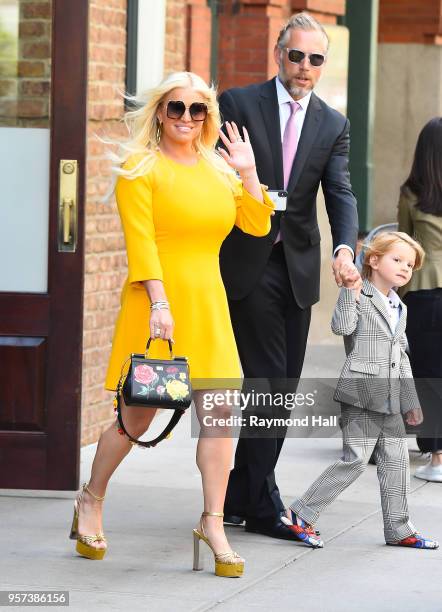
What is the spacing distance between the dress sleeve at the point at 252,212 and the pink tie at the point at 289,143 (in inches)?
18.7

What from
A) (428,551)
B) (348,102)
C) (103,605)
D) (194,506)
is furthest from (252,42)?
(103,605)

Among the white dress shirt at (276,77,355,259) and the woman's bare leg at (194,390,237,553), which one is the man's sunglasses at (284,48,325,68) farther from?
the woman's bare leg at (194,390,237,553)

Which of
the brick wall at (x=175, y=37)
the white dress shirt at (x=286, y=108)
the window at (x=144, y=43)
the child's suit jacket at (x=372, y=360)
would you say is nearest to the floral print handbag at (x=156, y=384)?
the child's suit jacket at (x=372, y=360)

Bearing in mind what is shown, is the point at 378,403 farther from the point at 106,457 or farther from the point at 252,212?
the point at 106,457

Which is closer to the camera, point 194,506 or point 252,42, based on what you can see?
point 194,506

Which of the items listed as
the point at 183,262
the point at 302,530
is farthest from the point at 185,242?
the point at 302,530

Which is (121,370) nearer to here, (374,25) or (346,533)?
(346,533)

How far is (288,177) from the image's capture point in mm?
6441

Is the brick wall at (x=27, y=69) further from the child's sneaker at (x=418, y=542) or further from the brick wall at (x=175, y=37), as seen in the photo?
the child's sneaker at (x=418, y=542)

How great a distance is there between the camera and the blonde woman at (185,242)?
18.7 ft

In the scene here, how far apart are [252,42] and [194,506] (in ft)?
18.0

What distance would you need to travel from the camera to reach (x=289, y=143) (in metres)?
6.47

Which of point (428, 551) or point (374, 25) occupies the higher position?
point (374, 25)

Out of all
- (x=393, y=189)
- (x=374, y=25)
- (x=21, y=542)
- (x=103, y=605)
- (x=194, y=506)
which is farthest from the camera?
(x=393, y=189)
